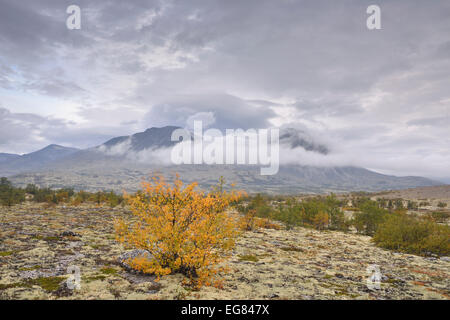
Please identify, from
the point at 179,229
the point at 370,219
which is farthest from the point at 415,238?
the point at 179,229

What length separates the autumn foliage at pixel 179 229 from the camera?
8.70 metres

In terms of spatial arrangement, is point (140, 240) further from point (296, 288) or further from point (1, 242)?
point (1, 242)

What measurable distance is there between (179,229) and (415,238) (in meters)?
16.2

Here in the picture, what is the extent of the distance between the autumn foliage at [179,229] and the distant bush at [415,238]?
42.9 ft

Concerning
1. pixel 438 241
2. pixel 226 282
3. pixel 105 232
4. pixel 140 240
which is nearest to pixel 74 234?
pixel 105 232

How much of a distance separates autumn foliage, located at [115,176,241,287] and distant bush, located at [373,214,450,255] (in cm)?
→ 1307

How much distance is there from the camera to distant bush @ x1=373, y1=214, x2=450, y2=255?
580 inches

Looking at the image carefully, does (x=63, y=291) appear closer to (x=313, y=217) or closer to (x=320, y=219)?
(x=320, y=219)

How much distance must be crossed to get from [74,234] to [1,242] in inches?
130

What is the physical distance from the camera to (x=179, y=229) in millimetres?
9211

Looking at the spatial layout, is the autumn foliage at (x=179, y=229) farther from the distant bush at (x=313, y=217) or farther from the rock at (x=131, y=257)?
the distant bush at (x=313, y=217)

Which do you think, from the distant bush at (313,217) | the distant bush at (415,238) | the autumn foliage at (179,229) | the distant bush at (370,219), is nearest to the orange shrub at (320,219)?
the distant bush at (313,217)

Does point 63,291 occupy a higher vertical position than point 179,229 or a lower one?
lower

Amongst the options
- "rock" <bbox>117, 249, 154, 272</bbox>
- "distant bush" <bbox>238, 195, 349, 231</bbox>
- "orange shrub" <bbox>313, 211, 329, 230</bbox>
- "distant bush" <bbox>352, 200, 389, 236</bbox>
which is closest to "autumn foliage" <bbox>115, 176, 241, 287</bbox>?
"rock" <bbox>117, 249, 154, 272</bbox>
